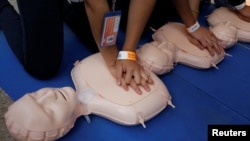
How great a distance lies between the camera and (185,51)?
124cm

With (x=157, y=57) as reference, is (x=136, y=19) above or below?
above

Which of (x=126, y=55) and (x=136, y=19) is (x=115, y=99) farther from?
(x=136, y=19)

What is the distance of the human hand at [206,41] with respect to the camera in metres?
1.24

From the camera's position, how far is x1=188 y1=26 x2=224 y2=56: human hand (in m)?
1.24

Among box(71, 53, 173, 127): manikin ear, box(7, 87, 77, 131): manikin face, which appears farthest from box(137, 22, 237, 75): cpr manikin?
box(7, 87, 77, 131): manikin face

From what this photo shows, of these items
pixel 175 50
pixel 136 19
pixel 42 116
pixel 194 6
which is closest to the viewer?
pixel 42 116

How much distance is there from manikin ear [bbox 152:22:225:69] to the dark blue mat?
0.03 meters

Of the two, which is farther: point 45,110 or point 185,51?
point 185,51

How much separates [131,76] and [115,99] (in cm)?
10

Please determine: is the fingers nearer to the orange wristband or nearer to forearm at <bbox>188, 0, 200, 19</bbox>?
the orange wristband

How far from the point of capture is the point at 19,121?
812mm

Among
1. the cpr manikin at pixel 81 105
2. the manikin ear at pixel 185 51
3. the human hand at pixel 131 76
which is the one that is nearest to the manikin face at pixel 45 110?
the cpr manikin at pixel 81 105

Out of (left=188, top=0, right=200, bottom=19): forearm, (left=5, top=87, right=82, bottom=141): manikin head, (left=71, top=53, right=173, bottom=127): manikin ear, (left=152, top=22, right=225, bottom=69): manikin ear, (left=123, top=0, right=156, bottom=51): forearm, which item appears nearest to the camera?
(left=5, top=87, right=82, bottom=141): manikin head

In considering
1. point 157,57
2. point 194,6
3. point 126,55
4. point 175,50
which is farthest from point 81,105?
point 194,6
